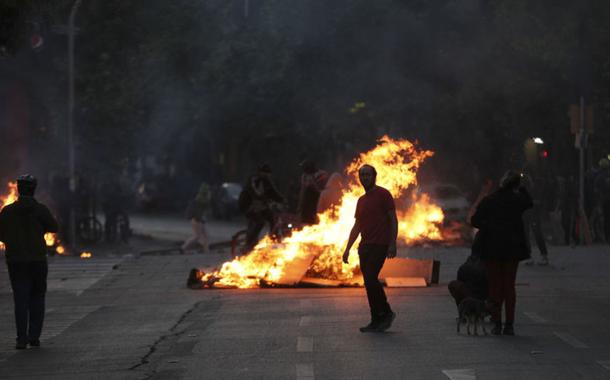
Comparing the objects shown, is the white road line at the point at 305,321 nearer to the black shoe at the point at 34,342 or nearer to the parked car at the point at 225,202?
the black shoe at the point at 34,342

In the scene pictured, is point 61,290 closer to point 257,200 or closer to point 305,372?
point 257,200

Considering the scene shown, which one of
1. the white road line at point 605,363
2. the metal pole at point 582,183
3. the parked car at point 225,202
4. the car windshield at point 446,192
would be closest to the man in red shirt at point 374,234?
the white road line at point 605,363

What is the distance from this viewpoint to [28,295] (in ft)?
48.6

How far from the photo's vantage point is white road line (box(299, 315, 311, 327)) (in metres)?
15.3

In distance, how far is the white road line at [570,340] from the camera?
13.3 metres

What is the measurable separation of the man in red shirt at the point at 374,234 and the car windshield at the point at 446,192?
75.6 feet

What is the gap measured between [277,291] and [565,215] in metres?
13.2

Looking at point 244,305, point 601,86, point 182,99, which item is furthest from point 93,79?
point 244,305

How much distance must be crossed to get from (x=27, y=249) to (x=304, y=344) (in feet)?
10.5

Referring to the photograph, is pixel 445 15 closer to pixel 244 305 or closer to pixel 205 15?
Answer: pixel 205 15

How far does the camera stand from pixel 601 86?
41.0 meters

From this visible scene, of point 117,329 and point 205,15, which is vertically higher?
point 205,15

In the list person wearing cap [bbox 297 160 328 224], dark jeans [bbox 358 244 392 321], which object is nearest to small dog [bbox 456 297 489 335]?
dark jeans [bbox 358 244 392 321]

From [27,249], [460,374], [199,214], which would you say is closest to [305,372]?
[460,374]
